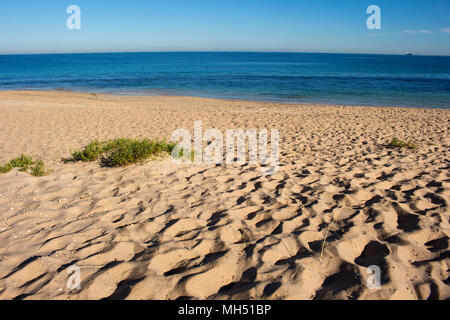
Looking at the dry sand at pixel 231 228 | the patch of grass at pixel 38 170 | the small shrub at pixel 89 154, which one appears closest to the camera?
the dry sand at pixel 231 228

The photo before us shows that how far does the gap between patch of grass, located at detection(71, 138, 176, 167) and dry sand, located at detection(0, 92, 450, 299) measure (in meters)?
0.20

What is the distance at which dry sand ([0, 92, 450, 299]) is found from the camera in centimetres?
225

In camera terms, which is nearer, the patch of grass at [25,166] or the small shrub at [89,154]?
the patch of grass at [25,166]

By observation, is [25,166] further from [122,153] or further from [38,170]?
[122,153]

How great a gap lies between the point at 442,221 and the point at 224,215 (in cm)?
246

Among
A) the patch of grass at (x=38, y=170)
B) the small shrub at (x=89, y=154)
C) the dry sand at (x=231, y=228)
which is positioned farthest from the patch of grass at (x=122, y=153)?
the patch of grass at (x=38, y=170)

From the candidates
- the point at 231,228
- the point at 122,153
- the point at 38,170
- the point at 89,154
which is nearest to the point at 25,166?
the point at 38,170

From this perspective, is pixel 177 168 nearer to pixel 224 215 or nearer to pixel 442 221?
pixel 224 215

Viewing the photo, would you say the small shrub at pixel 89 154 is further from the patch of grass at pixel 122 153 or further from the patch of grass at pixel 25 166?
the patch of grass at pixel 25 166

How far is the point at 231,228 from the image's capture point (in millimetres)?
3064

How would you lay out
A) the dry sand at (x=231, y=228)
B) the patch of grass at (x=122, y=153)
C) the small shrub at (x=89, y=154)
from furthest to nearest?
1. the small shrub at (x=89, y=154)
2. the patch of grass at (x=122, y=153)
3. the dry sand at (x=231, y=228)

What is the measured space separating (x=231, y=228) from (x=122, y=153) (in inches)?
113

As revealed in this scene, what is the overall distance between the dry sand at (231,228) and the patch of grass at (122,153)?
0.66 ft

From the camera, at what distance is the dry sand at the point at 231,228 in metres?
2.25
